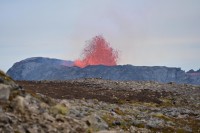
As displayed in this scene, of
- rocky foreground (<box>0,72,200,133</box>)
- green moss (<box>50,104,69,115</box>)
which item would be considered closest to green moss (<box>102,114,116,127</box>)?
rocky foreground (<box>0,72,200,133</box>)

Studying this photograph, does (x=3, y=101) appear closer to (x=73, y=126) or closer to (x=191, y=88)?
(x=73, y=126)

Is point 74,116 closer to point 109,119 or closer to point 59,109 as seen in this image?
point 59,109

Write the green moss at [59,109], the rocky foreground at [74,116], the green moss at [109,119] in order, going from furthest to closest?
the green moss at [109,119], the green moss at [59,109], the rocky foreground at [74,116]

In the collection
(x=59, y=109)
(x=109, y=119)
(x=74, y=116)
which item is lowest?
(x=109, y=119)

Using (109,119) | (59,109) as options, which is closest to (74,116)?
(59,109)

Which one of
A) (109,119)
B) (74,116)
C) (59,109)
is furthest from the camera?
(109,119)

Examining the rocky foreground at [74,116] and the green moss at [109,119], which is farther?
the green moss at [109,119]

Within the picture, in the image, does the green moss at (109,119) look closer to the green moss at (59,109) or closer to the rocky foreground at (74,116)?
the rocky foreground at (74,116)

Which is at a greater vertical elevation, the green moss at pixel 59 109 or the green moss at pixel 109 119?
the green moss at pixel 59 109

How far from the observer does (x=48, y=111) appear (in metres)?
23.4

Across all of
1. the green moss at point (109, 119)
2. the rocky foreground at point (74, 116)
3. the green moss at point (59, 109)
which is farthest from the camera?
the green moss at point (109, 119)

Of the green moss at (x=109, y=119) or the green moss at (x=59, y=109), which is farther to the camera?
the green moss at (x=109, y=119)

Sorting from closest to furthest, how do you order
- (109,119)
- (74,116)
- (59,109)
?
1. (59,109)
2. (74,116)
3. (109,119)

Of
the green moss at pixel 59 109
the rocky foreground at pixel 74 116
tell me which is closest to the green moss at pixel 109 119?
the rocky foreground at pixel 74 116
